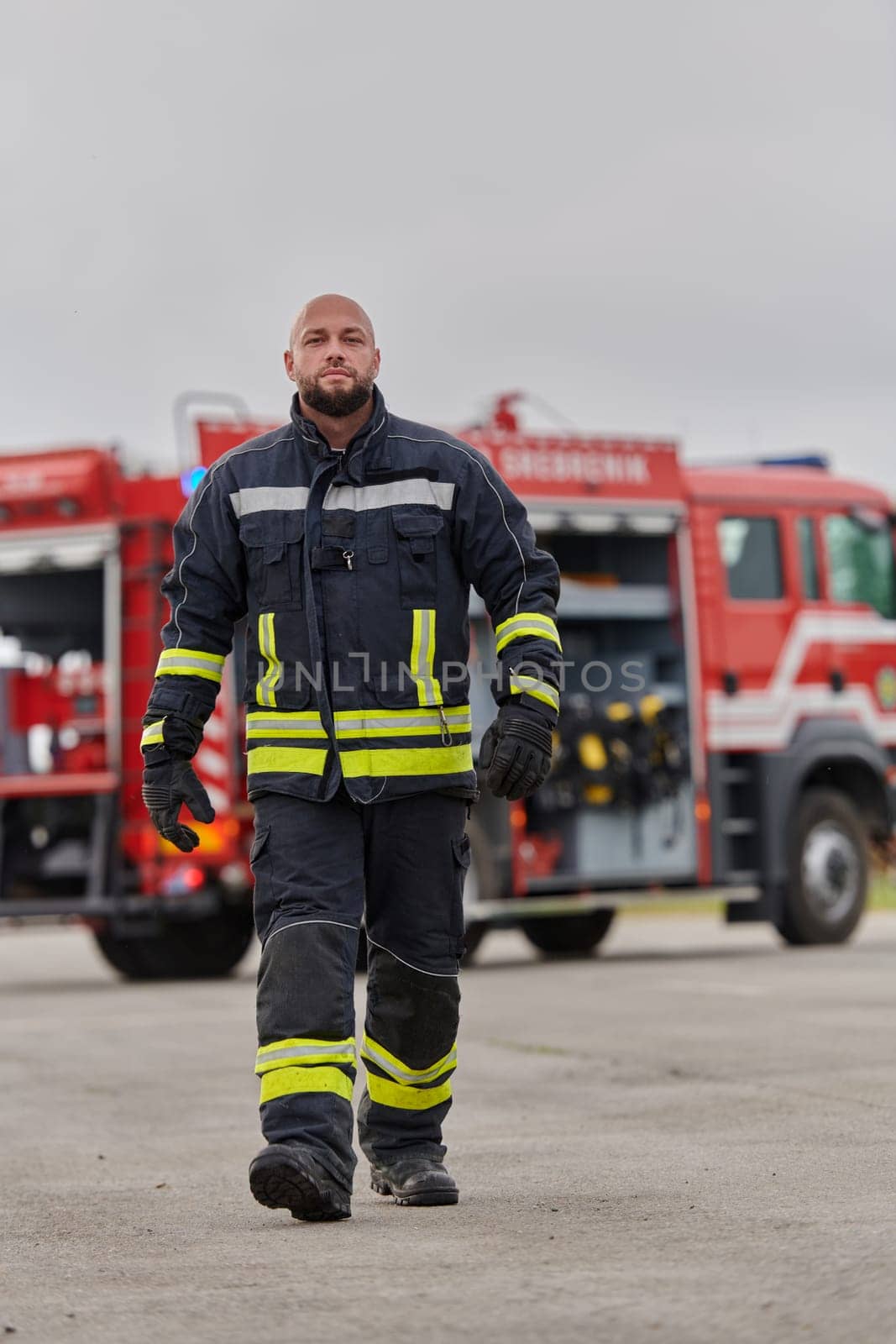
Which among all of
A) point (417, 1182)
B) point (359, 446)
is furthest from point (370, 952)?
point (359, 446)

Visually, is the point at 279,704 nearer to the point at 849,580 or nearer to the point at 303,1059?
the point at 303,1059

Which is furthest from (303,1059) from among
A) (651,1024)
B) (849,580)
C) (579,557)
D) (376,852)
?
(849,580)

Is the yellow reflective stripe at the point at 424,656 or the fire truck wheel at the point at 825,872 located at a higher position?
the yellow reflective stripe at the point at 424,656

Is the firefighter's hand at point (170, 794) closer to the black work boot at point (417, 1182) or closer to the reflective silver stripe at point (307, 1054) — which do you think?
the reflective silver stripe at point (307, 1054)

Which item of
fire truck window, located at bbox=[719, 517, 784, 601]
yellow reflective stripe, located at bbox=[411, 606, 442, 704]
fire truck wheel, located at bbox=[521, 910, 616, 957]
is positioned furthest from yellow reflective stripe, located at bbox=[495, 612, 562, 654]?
fire truck wheel, located at bbox=[521, 910, 616, 957]

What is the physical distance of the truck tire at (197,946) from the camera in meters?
14.1

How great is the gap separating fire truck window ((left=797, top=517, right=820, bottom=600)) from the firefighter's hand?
10194 mm

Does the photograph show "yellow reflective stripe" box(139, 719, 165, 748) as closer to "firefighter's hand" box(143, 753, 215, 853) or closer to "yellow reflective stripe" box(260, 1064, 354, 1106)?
"firefighter's hand" box(143, 753, 215, 853)

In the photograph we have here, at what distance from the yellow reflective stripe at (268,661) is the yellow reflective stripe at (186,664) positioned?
4.5 inches

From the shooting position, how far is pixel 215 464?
17.4 feet

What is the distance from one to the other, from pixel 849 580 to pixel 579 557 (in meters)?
1.88

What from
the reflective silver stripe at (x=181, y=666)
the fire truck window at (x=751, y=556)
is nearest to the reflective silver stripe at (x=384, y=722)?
the reflective silver stripe at (x=181, y=666)

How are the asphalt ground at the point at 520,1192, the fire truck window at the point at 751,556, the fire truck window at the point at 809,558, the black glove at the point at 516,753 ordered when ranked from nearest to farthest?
1. the asphalt ground at the point at 520,1192
2. the black glove at the point at 516,753
3. the fire truck window at the point at 751,556
4. the fire truck window at the point at 809,558

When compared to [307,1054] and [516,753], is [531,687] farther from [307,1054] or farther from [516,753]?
[307,1054]
